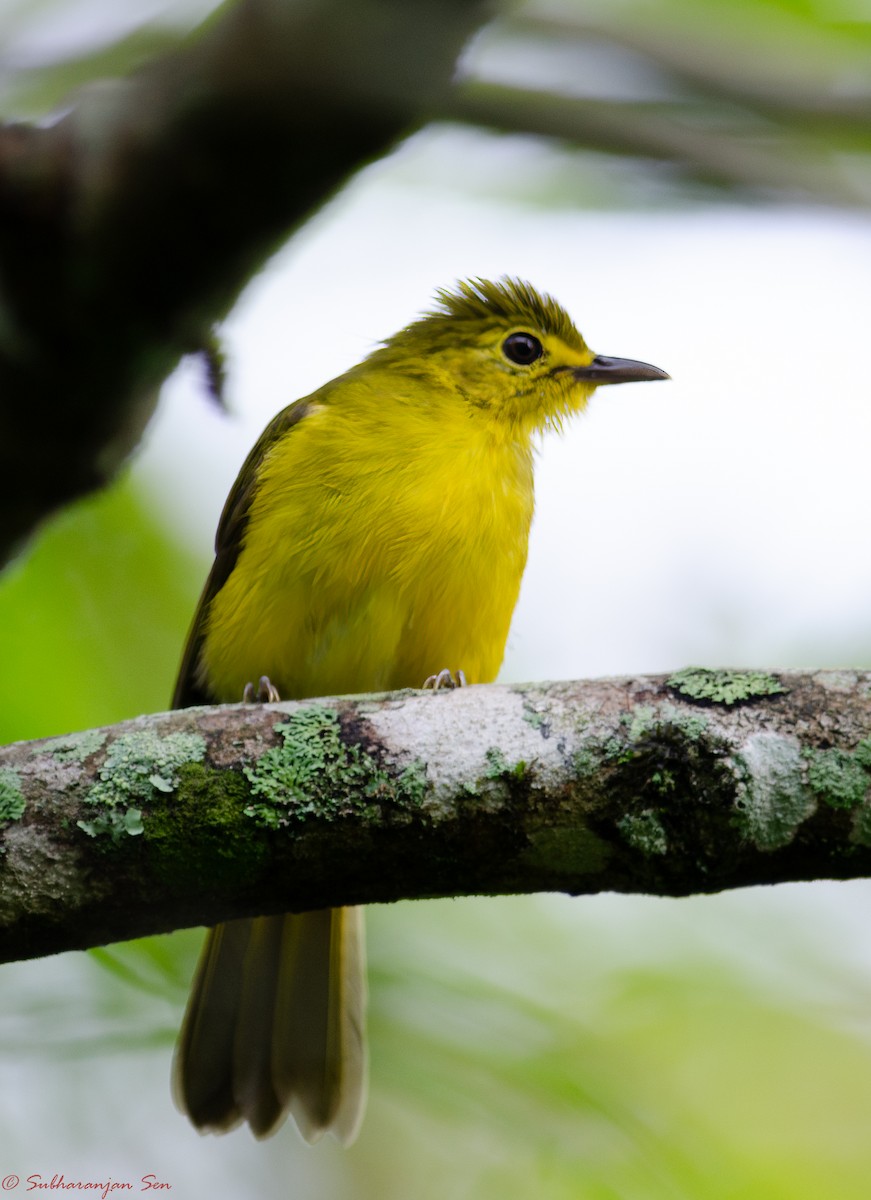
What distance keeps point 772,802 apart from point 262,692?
1.97 meters

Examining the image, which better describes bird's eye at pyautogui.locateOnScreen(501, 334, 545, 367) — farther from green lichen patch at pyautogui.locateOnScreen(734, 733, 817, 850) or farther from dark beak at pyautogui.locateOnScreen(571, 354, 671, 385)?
green lichen patch at pyautogui.locateOnScreen(734, 733, 817, 850)

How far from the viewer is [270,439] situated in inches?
178

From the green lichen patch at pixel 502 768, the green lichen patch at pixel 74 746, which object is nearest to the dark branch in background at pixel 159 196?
the green lichen patch at pixel 74 746

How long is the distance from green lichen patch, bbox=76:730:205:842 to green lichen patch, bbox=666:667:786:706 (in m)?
0.97

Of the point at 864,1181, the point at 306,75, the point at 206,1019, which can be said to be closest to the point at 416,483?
the point at 306,75

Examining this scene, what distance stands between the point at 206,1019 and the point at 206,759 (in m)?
1.76

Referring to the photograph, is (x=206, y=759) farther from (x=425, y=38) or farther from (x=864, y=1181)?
(x=864, y=1181)

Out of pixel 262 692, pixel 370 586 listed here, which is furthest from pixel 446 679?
pixel 262 692

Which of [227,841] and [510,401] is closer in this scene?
[227,841]

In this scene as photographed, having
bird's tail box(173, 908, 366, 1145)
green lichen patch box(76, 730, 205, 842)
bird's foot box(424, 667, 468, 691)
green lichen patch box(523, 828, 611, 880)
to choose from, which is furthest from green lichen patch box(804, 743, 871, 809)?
bird's tail box(173, 908, 366, 1145)

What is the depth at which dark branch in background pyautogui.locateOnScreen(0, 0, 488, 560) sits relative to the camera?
2566 mm

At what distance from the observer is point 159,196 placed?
3.03 metres

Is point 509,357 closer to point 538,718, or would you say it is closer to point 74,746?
point 538,718

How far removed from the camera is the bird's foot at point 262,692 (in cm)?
387
